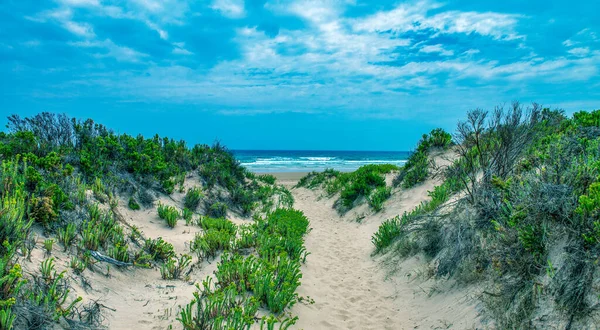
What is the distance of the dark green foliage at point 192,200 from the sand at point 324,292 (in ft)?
4.63

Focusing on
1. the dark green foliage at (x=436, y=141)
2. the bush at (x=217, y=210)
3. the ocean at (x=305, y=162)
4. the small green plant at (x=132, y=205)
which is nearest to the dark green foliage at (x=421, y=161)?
the dark green foliage at (x=436, y=141)

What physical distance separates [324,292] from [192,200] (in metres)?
5.70

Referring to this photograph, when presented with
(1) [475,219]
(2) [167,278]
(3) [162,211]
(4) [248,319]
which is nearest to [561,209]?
(1) [475,219]

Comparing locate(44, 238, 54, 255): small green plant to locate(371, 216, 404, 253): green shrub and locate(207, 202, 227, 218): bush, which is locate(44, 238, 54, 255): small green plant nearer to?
locate(207, 202, 227, 218): bush

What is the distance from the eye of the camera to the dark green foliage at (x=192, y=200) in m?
10.1

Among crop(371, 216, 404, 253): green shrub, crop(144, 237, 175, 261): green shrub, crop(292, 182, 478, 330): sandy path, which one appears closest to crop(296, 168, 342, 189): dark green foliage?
crop(292, 182, 478, 330): sandy path

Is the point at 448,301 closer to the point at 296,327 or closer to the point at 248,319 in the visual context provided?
the point at 296,327

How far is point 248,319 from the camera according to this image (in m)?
3.60

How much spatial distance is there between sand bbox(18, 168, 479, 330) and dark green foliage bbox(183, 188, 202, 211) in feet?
4.63

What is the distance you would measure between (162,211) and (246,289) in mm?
4395

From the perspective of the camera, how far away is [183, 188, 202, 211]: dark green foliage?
1009cm

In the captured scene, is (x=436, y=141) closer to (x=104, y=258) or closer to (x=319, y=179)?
(x=319, y=179)

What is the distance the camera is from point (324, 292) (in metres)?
5.96

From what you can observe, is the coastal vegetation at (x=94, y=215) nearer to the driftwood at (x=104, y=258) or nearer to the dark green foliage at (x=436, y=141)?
the driftwood at (x=104, y=258)
